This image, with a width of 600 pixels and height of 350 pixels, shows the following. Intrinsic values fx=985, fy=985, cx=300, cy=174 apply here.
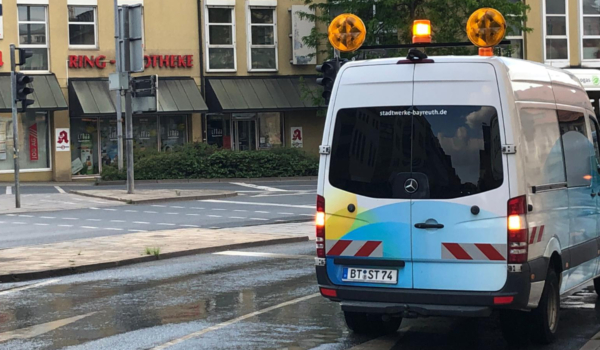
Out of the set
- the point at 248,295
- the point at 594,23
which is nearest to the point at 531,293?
the point at 248,295

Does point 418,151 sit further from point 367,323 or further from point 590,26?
point 590,26

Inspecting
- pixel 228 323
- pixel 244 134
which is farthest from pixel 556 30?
pixel 228 323

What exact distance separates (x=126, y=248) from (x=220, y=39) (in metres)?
26.2

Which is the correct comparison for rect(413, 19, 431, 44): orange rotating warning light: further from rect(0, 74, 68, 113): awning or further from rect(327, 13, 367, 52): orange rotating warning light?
rect(0, 74, 68, 113): awning

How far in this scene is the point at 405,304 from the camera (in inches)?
292

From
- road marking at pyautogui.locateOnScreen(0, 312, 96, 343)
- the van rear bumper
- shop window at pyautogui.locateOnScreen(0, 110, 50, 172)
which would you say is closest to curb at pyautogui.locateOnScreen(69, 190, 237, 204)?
shop window at pyautogui.locateOnScreen(0, 110, 50, 172)

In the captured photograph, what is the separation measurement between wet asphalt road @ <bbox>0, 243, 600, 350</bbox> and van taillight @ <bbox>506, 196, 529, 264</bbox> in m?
0.99

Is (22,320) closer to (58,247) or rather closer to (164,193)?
(58,247)

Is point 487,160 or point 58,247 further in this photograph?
point 58,247

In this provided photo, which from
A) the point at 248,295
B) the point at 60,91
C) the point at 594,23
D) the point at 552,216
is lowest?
the point at 248,295

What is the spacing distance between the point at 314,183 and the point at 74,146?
33.2 ft

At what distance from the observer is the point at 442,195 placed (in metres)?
7.40

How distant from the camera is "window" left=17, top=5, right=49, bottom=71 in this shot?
121ft

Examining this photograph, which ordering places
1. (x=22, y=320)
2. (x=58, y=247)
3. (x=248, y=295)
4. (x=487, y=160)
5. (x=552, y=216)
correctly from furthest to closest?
1. (x=58, y=247)
2. (x=248, y=295)
3. (x=22, y=320)
4. (x=552, y=216)
5. (x=487, y=160)
